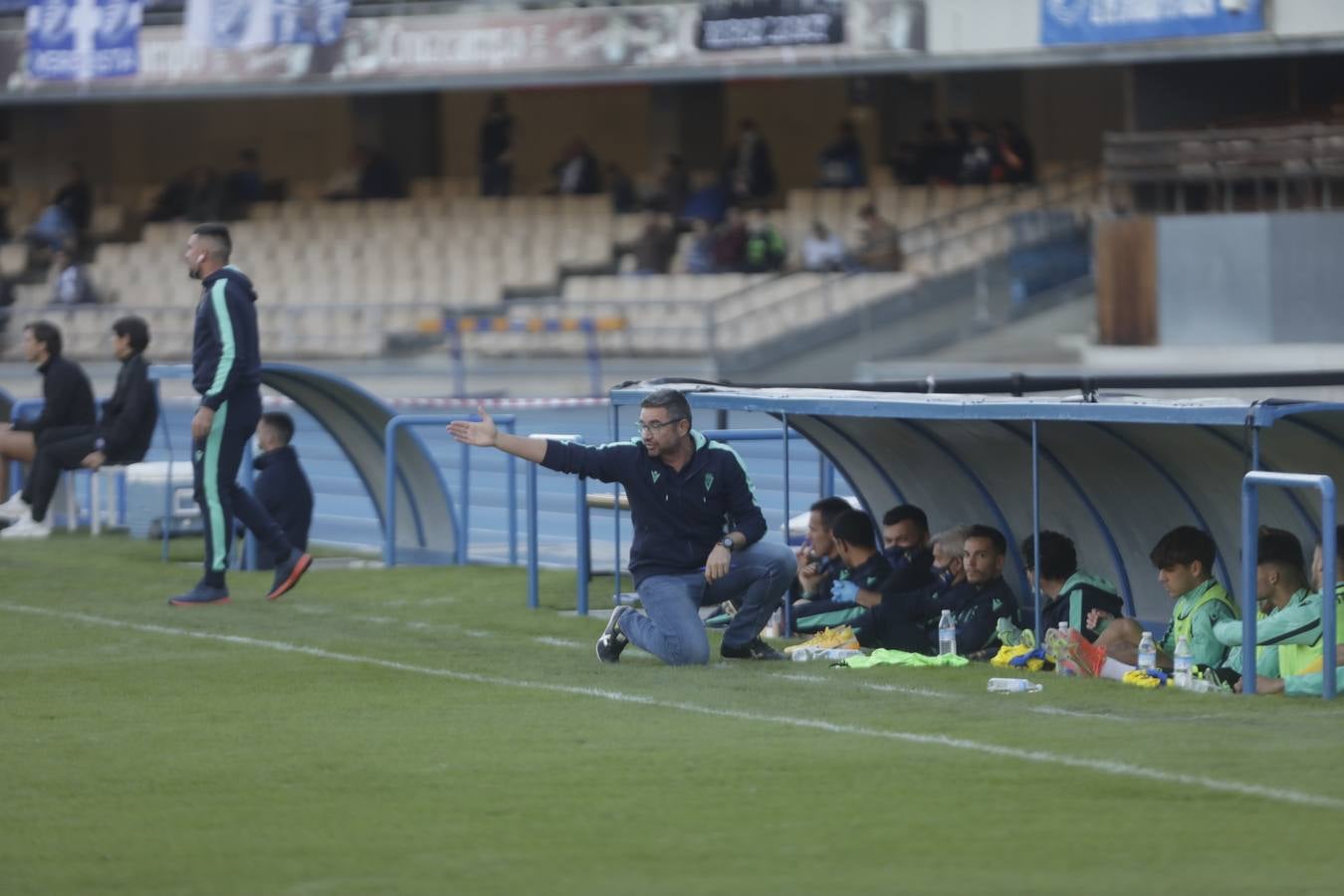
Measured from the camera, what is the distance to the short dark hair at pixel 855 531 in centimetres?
1115

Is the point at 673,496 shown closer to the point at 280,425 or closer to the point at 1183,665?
the point at 1183,665

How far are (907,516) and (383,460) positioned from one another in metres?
5.09

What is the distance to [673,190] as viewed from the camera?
31.9 metres

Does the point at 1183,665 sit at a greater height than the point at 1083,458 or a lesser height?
lesser

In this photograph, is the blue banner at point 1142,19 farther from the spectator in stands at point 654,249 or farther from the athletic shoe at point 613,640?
the athletic shoe at point 613,640

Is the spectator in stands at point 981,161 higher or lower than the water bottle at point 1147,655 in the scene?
higher

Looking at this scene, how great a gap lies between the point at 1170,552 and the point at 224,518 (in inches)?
201

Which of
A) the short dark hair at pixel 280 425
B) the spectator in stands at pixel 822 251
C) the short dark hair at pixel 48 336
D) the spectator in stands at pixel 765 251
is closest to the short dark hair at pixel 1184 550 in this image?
the short dark hair at pixel 280 425

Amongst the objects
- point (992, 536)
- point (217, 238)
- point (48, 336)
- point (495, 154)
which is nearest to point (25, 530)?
point (48, 336)

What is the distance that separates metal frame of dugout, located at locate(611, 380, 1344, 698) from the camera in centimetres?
963

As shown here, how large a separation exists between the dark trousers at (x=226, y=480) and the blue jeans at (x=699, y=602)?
2.90 metres

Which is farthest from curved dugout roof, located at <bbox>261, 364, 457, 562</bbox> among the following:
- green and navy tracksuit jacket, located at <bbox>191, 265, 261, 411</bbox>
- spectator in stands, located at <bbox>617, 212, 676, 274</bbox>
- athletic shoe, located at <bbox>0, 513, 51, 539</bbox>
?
spectator in stands, located at <bbox>617, 212, 676, 274</bbox>

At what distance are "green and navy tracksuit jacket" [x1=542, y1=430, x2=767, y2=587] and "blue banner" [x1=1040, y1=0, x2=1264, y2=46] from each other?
17314 mm

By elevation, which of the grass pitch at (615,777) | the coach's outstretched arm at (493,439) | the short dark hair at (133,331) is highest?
the short dark hair at (133,331)
